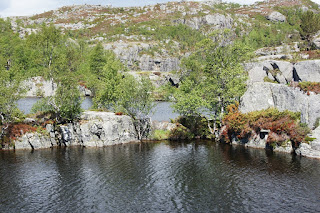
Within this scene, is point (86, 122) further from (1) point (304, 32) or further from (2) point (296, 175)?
(1) point (304, 32)

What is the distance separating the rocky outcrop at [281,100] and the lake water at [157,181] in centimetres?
1022

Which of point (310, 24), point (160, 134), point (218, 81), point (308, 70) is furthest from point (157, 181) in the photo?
point (310, 24)

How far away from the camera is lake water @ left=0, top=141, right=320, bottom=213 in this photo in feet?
85.3

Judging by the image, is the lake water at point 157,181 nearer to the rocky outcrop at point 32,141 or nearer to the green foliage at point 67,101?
the rocky outcrop at point 32,141

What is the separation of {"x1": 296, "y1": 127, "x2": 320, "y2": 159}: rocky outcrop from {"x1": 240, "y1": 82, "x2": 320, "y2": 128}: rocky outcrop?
343 cm

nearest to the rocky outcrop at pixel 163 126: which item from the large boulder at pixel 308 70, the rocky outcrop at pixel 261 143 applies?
the rocky outcrop at pixel 261 143

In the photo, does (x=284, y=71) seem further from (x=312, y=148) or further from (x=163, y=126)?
(x=163, y=126)

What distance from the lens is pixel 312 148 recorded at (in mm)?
42000

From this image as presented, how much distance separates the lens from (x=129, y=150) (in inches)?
1903

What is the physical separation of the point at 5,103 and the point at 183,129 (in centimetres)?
3817

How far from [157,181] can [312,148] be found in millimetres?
28314

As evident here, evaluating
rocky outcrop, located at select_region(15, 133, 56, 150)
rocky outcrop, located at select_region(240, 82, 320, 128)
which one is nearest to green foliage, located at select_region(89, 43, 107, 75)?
rocky outcrop, located at select_region(15, 133, 56, 150)

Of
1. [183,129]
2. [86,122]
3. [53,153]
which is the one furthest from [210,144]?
[53,153]

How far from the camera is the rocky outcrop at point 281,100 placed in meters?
46.2
